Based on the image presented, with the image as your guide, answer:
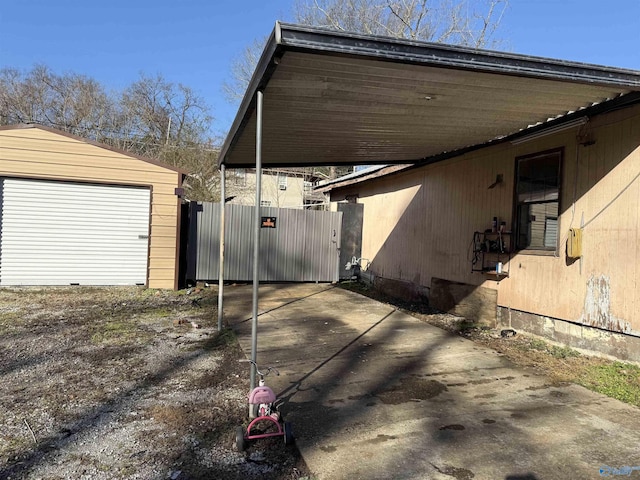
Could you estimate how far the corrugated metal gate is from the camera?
9.70 m

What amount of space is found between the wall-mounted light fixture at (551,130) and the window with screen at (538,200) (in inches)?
9.3

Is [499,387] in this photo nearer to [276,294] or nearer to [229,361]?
[229,361]

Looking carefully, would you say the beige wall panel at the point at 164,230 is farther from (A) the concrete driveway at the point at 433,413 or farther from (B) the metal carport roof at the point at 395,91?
(A) the concrete driveway at the point at 433,413

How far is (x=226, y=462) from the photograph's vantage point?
247cm

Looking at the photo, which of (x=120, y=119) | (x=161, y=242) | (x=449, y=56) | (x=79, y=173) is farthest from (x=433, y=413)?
(x=120, y=119)

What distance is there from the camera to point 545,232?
5.20m

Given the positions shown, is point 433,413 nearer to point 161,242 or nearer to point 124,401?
point 124,401

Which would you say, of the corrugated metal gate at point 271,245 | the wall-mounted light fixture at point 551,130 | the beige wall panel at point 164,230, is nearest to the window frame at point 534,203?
the wall-mounted light fixture at point 551,130

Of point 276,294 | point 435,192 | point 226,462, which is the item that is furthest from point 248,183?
point 226,462

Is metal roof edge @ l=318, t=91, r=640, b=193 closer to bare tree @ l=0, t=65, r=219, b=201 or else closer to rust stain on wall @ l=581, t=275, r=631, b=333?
rust stain on wall @ l=581, t=275, r=631, b=333

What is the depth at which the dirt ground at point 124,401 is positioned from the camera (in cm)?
244

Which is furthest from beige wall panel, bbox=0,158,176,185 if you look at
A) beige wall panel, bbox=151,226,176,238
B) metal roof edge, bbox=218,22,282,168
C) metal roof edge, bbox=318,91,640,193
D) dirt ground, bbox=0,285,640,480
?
metal roof edge, bbox=218,22,282,168

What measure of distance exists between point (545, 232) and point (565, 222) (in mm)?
395

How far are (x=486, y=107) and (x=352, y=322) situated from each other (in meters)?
3.63
